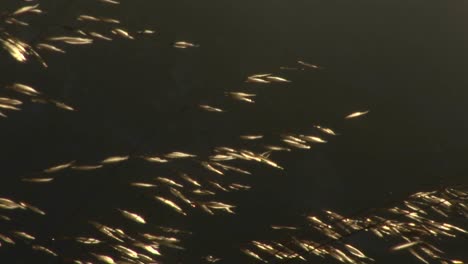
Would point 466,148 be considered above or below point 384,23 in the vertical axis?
below

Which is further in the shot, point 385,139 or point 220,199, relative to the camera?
point 385,139

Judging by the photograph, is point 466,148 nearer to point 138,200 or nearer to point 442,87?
point 442,87

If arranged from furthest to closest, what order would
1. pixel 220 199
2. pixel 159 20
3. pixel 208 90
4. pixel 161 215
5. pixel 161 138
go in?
pixel 159 20 → pixel 208 90 → pixel 161 138 → pixel 220 199 → pixel 161 215

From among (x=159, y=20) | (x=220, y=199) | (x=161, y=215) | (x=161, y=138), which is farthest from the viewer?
(x=159, y=20)

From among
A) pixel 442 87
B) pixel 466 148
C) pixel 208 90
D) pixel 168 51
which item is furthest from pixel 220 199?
pixel 442 87

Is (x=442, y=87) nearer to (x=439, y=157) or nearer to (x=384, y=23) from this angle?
(x=384, y=23)

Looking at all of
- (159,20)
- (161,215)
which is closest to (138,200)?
(161,215)

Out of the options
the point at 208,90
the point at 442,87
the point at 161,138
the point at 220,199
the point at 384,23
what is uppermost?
the point at 384,23
